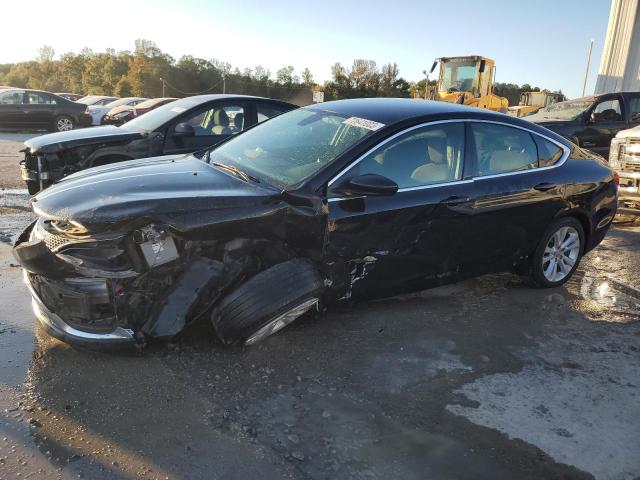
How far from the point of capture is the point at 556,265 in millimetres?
5020

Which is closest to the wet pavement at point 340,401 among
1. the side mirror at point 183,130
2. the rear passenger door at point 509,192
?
the rear passenger door at point 509,192

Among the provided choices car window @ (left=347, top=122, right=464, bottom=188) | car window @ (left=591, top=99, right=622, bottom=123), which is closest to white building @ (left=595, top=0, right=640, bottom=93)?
car window @ (left=591, top=99, right=622, bottom=123)

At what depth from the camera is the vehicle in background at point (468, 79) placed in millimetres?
17047

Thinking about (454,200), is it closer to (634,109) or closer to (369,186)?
(369,186)

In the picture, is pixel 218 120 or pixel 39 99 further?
pixel 39 99

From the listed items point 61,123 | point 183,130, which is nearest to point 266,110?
point 183,130

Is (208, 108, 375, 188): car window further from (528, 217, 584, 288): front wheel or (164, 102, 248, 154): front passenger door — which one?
(164, 102, 248, 154): front passenger door

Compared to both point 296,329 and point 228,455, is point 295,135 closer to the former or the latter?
point 296,329

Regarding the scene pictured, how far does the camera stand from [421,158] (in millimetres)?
4012

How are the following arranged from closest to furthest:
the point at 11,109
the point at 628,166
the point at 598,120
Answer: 1. the point at 628,166
2. the point at 598,120
3. the point at 11,109

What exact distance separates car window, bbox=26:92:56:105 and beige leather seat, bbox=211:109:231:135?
45.7 feet

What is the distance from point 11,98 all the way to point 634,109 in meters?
18.4

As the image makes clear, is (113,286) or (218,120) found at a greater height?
(218,120)

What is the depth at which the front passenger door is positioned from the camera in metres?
6.76
